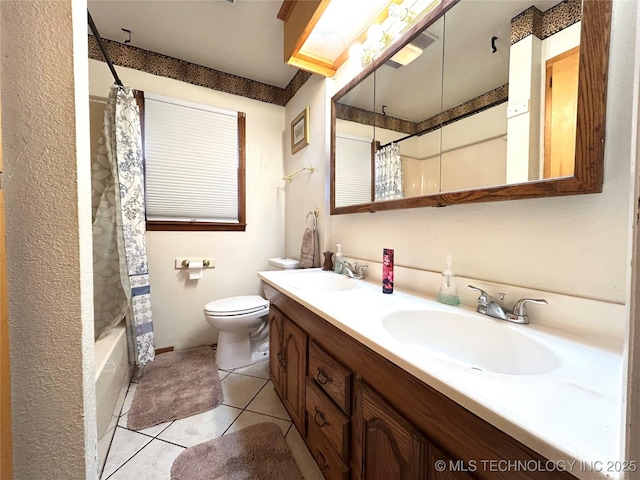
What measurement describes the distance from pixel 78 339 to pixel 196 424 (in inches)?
42.5

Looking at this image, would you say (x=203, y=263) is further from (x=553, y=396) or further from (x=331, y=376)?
(x=553, y=396)

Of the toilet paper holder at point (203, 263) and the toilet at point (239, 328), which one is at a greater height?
the toilet paper holder at point (203, 263)

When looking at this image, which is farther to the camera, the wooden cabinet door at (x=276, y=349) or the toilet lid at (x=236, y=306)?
the toilet lid at (x=236, y=306)

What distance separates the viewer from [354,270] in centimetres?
141

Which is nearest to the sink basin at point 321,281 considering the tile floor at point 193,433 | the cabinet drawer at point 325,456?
the cabinet drawer at point 325,456

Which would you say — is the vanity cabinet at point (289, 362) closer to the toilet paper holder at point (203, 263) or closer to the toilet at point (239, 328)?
the toilet at point (239, 328)

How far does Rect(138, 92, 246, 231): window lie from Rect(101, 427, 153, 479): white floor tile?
1.35 metres

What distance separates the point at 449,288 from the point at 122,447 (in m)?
1.66

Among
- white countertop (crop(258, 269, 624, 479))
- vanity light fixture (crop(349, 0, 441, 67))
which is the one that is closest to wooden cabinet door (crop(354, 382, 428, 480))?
white countertop (crop(258, 269, 624, 479))

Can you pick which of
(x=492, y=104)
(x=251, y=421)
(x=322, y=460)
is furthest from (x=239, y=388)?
(x=492, y=104)

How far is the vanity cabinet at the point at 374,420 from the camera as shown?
0.41 metres

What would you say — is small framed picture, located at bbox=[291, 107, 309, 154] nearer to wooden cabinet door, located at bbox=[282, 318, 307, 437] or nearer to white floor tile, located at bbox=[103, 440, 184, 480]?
wooden cabinet door, located at bbox=[282, 318, 307, 437]

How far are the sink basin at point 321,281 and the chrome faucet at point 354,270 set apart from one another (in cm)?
3

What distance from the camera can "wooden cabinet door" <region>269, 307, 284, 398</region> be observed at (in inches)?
51.3
